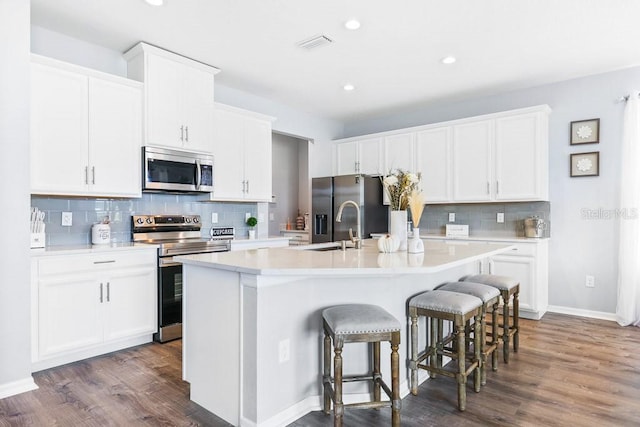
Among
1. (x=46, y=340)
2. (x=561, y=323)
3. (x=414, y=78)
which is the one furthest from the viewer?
(x=414, y=78)

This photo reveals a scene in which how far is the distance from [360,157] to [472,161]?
5.37ft

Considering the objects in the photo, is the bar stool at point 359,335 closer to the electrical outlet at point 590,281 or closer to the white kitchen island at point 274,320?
the white kitchen island at point 274,320

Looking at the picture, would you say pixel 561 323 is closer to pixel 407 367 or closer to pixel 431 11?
pixel 407 367

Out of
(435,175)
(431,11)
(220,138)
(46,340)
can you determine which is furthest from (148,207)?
(435,175)

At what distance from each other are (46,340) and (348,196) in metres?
3.64

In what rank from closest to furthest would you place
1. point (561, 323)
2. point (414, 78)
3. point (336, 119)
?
point (561, 323)
point (414, 78)
point (336, 119)

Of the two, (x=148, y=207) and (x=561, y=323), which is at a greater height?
(x=148, y=207)

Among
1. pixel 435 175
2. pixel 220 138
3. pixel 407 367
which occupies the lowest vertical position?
pixel 407 367

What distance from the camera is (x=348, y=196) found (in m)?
5.32

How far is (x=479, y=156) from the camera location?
465 centimetres

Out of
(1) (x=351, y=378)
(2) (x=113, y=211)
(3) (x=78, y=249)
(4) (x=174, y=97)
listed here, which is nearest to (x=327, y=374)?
(1) (x=351, y=378)

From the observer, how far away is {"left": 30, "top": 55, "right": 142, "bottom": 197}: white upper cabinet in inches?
114

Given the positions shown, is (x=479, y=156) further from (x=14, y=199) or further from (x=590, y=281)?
(x=14, y=199)

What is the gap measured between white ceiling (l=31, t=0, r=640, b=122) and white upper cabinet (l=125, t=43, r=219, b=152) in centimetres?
12
